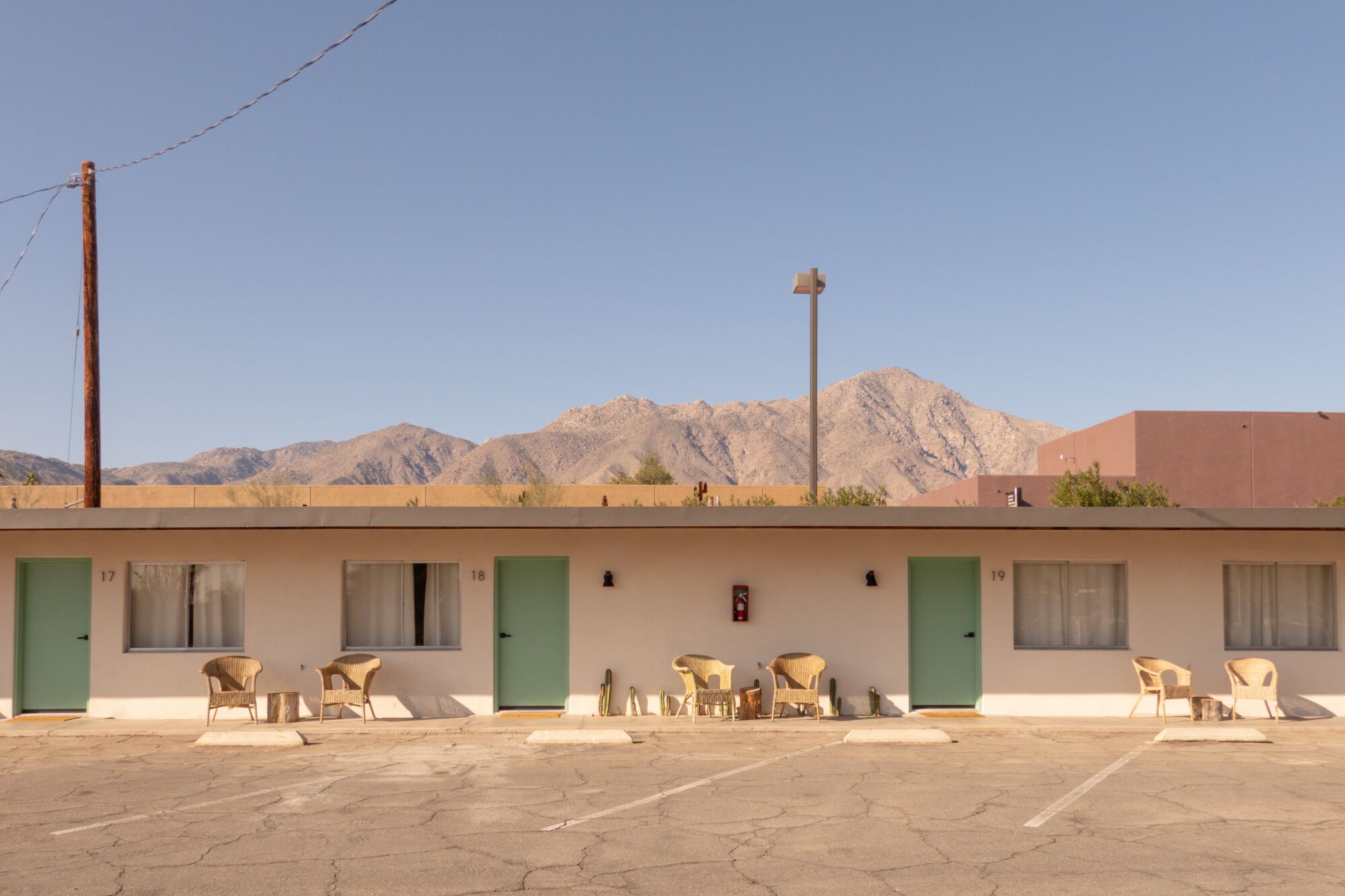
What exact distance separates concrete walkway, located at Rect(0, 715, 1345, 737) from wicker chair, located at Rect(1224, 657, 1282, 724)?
1.11 feet

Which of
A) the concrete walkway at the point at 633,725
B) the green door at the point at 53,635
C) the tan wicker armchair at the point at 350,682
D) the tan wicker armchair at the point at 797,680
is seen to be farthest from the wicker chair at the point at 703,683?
the green door at the point at 53,635

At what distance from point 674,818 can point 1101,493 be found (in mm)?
32102

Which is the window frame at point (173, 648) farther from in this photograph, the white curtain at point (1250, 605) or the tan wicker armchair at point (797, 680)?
the white curtain at point (1250, 605)

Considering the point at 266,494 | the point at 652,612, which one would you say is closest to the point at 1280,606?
the point at 652,612

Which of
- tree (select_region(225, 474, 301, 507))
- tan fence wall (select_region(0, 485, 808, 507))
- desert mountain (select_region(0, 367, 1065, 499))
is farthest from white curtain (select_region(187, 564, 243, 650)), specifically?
desert mountain (select_region(0, 367, 1065, 499))

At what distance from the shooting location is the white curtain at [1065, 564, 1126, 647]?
53.6 ft

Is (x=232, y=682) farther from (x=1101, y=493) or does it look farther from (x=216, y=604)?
(x=1101, y=493)

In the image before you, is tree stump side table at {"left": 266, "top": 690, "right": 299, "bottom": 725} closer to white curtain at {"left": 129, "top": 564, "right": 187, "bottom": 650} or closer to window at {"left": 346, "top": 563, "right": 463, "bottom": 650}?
window at {"left": 346, "top": 563, "right": 463, "bottom": 650}

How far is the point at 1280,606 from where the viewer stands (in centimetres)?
1639

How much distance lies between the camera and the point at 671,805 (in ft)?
32.9

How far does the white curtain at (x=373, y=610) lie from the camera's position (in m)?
16.0

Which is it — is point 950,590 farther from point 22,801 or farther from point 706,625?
point 22,801

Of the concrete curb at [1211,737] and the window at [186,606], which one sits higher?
the window at [186,606]

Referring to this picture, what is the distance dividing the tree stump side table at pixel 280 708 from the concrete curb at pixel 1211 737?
36.8 feet
